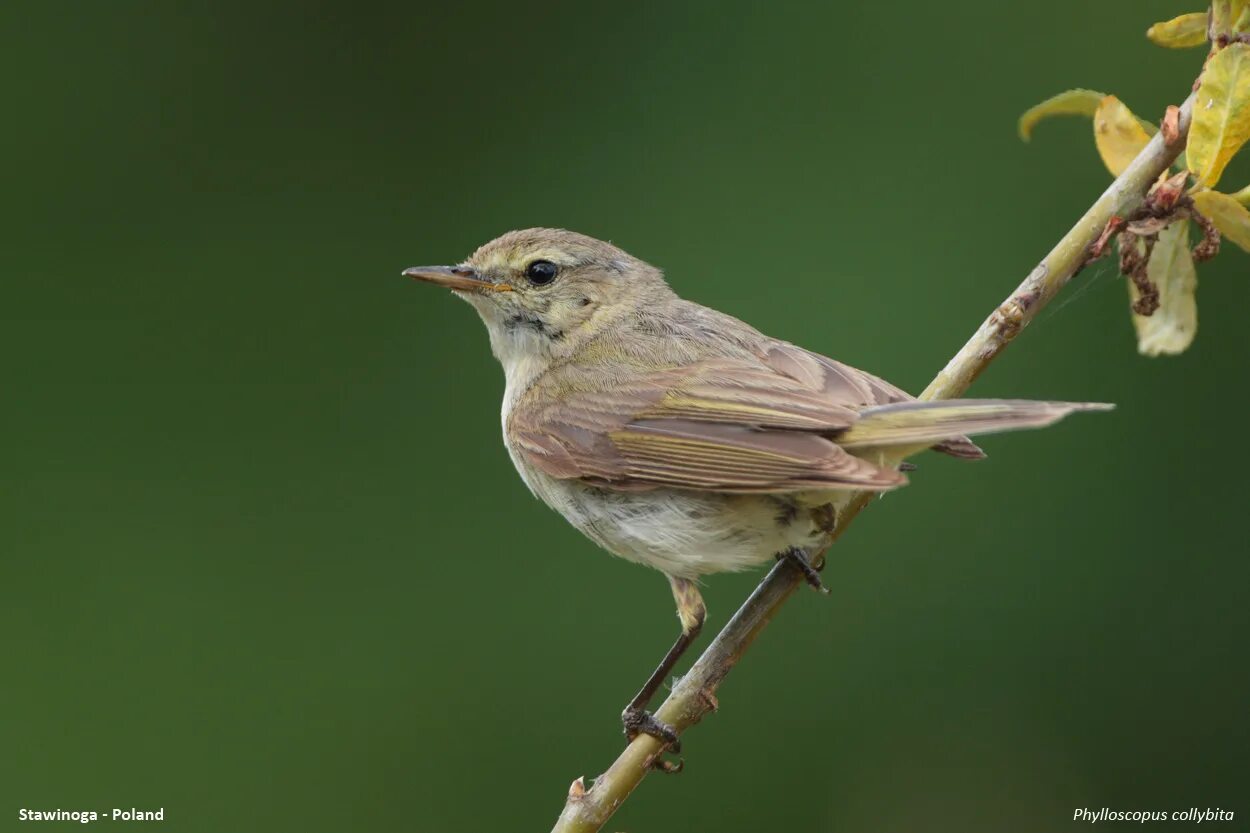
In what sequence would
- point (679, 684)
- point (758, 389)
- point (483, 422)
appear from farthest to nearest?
point (483, 422) → point (758, 389) → point (679, 684)

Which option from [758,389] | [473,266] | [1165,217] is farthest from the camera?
[473,266]

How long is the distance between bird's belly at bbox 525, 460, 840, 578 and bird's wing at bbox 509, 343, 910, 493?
0.05 m

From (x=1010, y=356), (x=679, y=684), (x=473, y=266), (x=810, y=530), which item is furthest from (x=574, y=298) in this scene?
(x=1010, y=356)

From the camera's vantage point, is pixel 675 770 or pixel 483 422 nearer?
pixel 675 770

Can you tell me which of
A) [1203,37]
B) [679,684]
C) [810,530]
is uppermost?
[1203,37]

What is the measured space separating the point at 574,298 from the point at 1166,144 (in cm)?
197

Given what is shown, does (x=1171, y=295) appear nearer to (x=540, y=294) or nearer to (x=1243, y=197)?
(x=1243, y=197)

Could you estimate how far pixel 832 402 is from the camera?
3.11 metres

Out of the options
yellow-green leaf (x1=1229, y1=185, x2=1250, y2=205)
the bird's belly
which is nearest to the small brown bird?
the bird's belly

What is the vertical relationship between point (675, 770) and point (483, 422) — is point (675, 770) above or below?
below

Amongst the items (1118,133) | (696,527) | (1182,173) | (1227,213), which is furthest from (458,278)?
(1227,213)

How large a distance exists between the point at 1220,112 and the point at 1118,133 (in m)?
0.31

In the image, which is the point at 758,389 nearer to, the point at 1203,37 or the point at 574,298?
the point at 574,298

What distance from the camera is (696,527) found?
3.17 m
